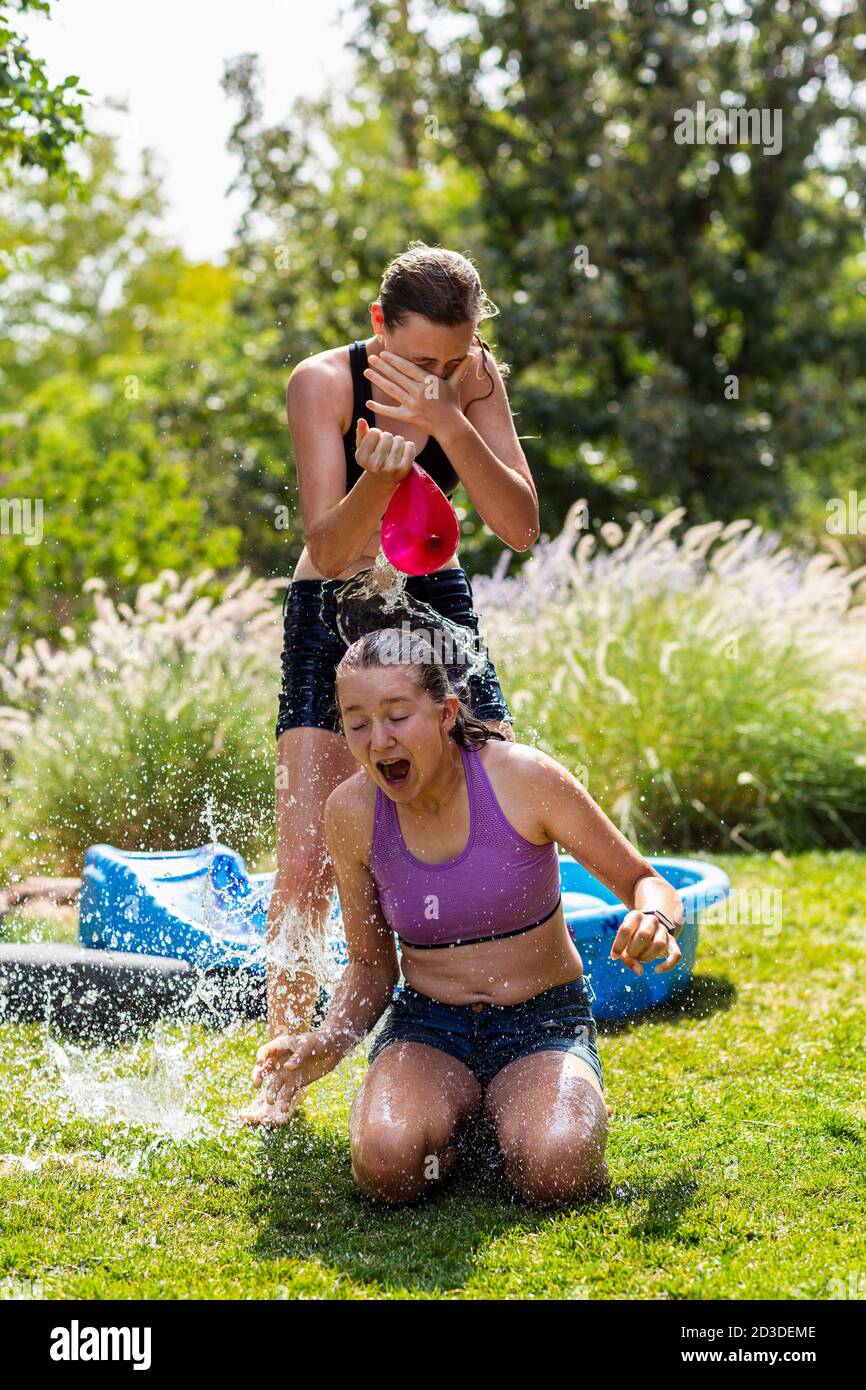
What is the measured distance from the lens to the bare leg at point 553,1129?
2.97 meters

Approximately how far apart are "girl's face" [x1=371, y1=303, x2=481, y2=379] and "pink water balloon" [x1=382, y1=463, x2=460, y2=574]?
8.9 inches

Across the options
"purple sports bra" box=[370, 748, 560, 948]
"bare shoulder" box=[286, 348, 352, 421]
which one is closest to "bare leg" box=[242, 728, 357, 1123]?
"purple sports bra" box=[370, 748, 560, 948]

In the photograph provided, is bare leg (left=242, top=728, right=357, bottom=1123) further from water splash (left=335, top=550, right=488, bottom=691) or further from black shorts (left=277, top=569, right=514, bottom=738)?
water splash (left=335, top=550, right=488, bottom=691)

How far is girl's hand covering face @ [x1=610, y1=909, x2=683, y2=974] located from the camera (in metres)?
2.90

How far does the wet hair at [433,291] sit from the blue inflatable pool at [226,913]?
1899mm

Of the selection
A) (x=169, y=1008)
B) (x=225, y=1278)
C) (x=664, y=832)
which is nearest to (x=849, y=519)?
(x=664, y=832)

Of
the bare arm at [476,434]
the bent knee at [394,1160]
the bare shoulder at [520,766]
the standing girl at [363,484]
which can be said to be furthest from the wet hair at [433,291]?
the bent knee at [394,1160]

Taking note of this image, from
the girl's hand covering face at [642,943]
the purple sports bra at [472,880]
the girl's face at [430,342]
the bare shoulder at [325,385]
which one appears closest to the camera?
the girl's hand covering face at [642,943]

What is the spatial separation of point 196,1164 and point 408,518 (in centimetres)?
156

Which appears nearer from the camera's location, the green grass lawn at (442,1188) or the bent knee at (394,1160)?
the green grass lawn at (442,1188)

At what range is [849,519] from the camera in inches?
311

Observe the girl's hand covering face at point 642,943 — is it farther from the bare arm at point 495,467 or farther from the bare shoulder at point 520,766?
the bare arm at point 495,467

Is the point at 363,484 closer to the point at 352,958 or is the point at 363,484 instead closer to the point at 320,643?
the point at 320,643
